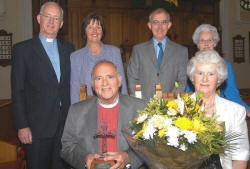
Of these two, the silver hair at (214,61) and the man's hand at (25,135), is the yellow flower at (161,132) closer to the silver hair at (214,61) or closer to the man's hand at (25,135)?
the silver hair at (214,61)

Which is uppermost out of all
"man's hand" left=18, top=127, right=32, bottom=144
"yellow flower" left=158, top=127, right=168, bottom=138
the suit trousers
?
"yellow flower" left=158, top=127, right=168, bottom=138

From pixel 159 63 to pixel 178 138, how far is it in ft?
7.07

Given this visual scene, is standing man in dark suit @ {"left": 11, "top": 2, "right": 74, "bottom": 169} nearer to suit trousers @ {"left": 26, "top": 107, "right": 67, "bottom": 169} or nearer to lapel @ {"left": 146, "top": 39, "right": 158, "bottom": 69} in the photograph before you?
suit trousers @ {"left": 26, "top": 107, "right": 67, "bottom": 169}

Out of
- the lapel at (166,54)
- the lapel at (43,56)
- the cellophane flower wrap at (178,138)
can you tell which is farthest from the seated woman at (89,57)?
the cellophane flower wrap at (178,138)

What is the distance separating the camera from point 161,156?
56.4 inches

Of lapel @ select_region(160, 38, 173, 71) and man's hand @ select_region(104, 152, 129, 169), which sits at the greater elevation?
lapel @ select_region(160, 38, 173, 71)

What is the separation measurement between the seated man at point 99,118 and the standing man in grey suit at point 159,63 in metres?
0.93

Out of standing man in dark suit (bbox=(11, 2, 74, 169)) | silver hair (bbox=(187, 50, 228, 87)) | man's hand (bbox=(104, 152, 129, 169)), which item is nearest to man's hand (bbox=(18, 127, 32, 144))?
standing man in dark suit (bbox=(11, 2, 74, 169))

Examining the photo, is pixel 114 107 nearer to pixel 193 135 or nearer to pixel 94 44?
pixel 94 44

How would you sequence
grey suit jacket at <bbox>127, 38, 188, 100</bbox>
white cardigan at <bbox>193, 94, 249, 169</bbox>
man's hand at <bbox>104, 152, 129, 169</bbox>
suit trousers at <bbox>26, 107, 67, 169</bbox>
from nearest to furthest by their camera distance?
man's hand at <bbox>104, 152, 129, 169</bbox> < white cardigan at <bbox>193, 94, 249, 169</bbox> < suit trousers at <bbox>26, 107, 67, 169</bbox> < grey suit jacket at <bbox>127, 38, 188, 100</bbox>

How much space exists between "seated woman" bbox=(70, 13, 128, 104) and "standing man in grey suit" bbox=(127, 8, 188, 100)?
0.39m

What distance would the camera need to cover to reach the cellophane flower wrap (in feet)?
4.53

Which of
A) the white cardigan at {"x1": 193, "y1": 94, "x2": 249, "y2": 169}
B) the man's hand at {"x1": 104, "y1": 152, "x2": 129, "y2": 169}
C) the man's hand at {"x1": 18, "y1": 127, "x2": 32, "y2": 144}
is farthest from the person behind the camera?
the man's hand at {"x1": 18, "y1": 127, "x2": 32, "y2": 144}

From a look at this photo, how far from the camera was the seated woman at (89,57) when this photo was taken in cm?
308
